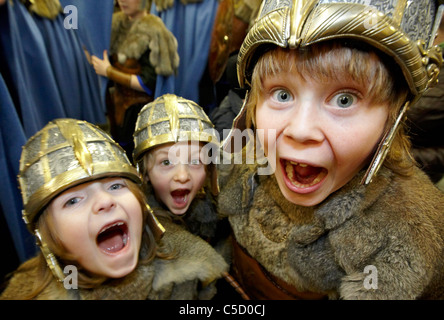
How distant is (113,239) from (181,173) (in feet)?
1.17

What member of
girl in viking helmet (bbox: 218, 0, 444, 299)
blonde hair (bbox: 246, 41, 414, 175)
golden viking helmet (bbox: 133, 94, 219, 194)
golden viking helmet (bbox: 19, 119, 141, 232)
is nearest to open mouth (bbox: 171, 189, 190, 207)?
golden viking helmet (bbox: 133, 94, 219, 194)

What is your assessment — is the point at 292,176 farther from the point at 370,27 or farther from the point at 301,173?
the point at 370,27

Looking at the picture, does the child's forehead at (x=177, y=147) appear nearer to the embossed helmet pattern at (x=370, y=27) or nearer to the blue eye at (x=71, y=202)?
the blue eye at (x=71, y=202)

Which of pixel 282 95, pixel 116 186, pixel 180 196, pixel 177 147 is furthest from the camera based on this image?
pixel 180 196

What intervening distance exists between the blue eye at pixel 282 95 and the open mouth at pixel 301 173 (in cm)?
20

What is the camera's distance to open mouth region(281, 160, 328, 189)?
925mm

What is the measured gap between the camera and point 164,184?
124 cm

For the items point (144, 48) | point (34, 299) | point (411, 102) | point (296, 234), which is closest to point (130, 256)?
point (34, 299)

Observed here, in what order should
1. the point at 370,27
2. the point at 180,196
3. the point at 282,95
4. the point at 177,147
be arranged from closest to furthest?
the point at 370,27
the point at 282,95
the point at 177,147
the point at 180,196

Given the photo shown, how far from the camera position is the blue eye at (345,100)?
784 millimetres

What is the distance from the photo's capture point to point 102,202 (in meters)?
0.89

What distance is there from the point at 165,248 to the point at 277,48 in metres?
0.81

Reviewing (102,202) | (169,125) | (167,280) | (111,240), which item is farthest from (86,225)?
(169,125)
